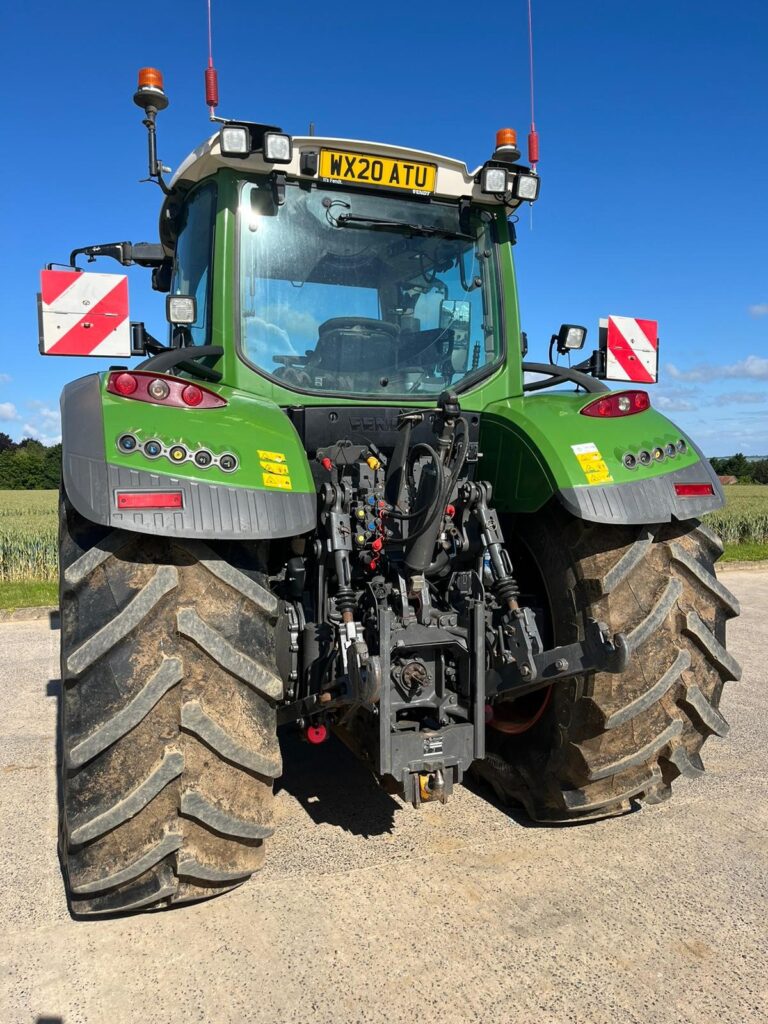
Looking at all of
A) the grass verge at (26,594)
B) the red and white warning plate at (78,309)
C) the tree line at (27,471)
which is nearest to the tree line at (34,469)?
the tree line at (27,471)

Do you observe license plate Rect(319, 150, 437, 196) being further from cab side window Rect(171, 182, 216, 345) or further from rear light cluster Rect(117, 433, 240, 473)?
rear light cluster Rect(117, 433, 240, 473)

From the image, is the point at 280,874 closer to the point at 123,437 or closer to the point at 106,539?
the point at 106,539

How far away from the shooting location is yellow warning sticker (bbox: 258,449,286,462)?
252 cm

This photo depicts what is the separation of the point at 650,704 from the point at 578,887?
2.32 ft

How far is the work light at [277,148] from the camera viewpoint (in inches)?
118

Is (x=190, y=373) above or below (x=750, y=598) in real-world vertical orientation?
above

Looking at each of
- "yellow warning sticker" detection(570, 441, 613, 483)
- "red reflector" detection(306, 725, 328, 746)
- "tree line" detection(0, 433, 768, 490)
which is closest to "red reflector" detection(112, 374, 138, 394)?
"red reflector" detection(306, 725, 328, 746)

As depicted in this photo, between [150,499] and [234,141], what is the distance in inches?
62.7

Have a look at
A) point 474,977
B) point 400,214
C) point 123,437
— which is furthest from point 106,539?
point 400,214

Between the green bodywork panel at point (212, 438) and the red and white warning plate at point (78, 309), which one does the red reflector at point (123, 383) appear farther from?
the red and white warning plate at point (78, 309)

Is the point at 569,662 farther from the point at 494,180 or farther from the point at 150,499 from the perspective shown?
the point at 494,180

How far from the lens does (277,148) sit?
3.00m

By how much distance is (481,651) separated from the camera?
8.71ft

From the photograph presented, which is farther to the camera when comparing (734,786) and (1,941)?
(734,786)
